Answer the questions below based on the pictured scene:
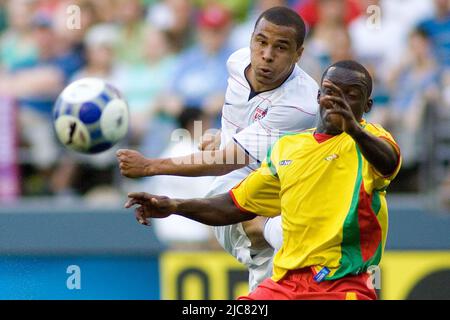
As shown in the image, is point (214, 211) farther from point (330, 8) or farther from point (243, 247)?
point (330, 8)

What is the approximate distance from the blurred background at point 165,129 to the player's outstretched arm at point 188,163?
10.7 feet

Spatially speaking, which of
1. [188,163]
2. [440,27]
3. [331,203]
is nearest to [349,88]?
[331,203]

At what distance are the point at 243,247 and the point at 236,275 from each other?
268cm

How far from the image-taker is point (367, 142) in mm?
5516

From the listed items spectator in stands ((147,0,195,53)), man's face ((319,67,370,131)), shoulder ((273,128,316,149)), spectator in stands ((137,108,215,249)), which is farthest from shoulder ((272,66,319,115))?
spectator in stands ((147,0,195,53))

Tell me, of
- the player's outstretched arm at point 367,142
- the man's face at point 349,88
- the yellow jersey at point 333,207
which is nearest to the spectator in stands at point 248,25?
the yellow jersey at point 333,207

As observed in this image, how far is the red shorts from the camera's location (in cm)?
586

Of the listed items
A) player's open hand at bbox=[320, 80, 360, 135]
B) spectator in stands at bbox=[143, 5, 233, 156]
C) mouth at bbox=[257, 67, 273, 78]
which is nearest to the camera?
player's open hand at bbox=[320, 80, 360, 135]

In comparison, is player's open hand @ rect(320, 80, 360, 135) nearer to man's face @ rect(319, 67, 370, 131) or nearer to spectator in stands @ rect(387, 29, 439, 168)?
man's face @ rect(319, 67, 370, 131)

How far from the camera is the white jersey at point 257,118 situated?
6.82 m

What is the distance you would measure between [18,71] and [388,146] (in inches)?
261

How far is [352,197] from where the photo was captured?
19.0 feet

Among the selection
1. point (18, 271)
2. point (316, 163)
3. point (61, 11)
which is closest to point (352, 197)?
point (316, 163)
